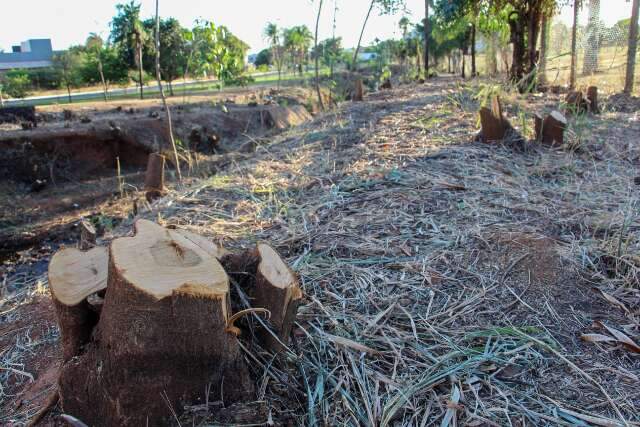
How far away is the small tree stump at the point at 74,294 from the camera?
5.12 ft

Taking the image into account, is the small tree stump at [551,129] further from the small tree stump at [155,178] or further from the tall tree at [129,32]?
the tall tree at [129,32]

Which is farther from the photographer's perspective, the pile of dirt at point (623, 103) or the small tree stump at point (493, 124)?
the pile of dirt at point (623, 103)

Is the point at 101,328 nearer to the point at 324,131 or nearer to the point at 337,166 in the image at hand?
the point at 337,166

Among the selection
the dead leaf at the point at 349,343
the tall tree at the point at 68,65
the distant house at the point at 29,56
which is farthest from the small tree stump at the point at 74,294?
the distant house at the point at 29,56

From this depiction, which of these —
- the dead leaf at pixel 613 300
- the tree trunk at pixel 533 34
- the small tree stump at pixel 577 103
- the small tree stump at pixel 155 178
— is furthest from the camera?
the tree trunk at pixel 533 34

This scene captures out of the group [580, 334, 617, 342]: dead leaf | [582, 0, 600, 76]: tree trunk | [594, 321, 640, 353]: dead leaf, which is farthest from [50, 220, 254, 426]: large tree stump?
[582, 0, 600, 76]: tree trunk

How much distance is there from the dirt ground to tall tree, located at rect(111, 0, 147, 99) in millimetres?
22585

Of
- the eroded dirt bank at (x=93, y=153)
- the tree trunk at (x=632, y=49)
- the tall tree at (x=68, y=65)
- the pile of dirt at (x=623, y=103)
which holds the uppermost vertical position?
the tall tree at (x=68, y=65)

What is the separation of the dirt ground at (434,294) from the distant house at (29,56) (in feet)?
194

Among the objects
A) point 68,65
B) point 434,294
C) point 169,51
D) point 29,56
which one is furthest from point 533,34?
point 29,56

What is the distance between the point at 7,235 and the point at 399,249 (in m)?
8.84

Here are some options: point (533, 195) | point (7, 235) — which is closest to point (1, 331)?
point (533, 195)

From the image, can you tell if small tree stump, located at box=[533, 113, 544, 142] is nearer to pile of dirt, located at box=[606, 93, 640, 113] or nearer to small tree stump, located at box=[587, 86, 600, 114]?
small tree stump, located at box=[587, 86, 600, 114]

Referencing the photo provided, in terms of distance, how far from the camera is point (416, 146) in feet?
14.1
